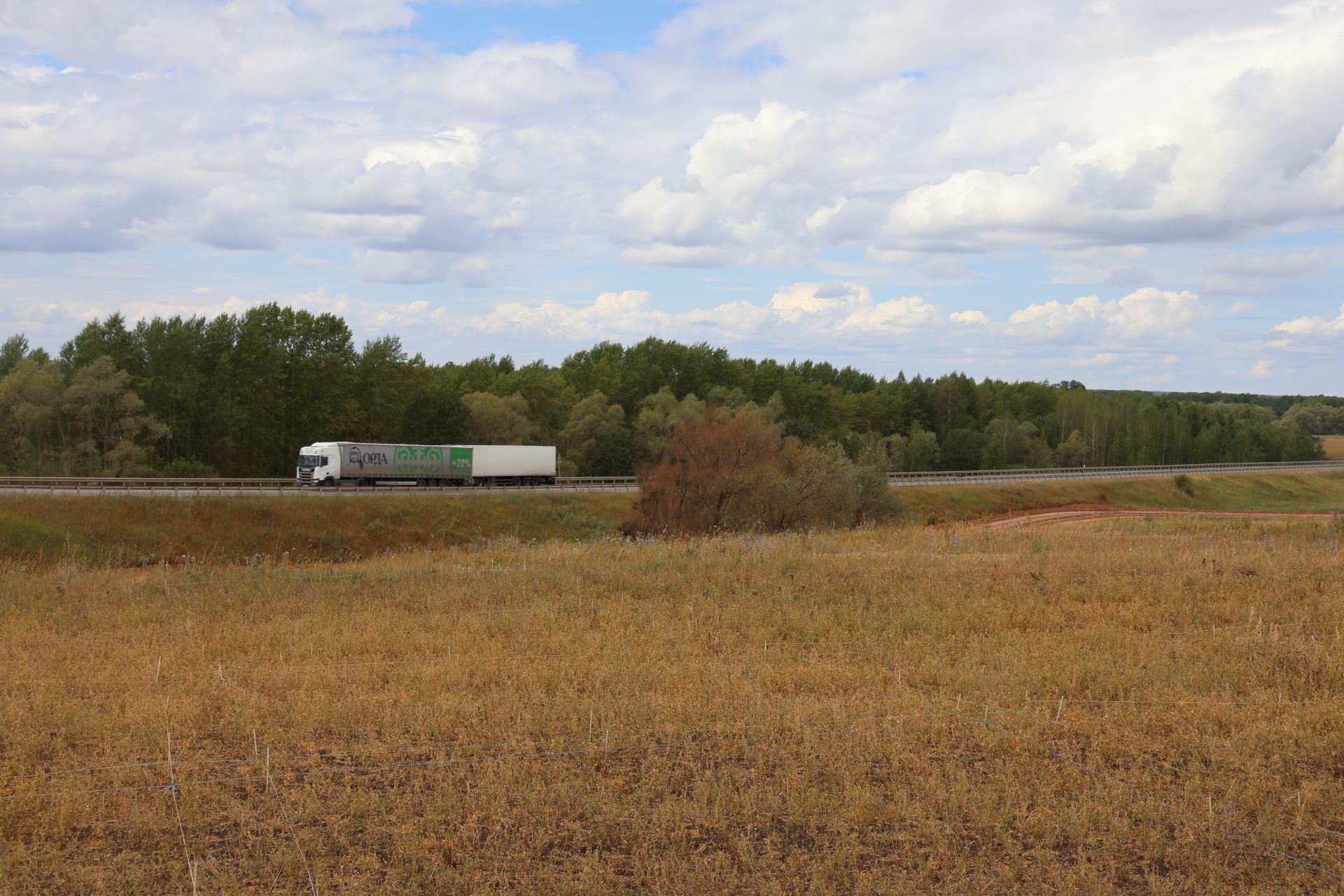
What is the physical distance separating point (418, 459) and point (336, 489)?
8611mm

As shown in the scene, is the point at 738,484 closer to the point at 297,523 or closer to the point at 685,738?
the point at 297,523

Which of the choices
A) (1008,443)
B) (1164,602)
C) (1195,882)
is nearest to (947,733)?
(1195,882)

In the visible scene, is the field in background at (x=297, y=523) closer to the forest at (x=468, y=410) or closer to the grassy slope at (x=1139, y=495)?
the grassy slope at (x=1139, y=495)

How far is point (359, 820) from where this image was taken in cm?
782

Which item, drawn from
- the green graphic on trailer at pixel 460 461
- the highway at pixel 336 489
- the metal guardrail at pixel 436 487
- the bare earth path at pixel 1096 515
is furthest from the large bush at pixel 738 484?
the green graphic on trailer at pixel 460 461

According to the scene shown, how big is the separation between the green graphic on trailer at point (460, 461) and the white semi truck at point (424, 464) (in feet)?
0.15

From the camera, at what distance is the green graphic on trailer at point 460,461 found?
65250 mm

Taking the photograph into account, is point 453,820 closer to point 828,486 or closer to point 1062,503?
point 828,486

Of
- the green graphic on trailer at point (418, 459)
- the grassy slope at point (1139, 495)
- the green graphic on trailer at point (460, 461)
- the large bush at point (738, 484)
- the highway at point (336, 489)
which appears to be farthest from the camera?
the grassy slope at point (1139, 495)

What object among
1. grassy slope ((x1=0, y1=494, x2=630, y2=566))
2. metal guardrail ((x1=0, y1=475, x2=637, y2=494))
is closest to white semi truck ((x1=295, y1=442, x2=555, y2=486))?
metal guardrail ((x1=0, y1=475, x2=637, y2=494))

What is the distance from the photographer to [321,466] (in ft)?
197

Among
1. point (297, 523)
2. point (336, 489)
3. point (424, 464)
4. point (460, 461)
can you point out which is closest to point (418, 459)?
point (424, 464)

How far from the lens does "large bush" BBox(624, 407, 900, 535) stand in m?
45.7

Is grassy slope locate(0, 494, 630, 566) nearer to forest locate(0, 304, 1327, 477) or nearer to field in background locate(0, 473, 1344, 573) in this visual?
field in background locate(0, 473, 1344, 573)
